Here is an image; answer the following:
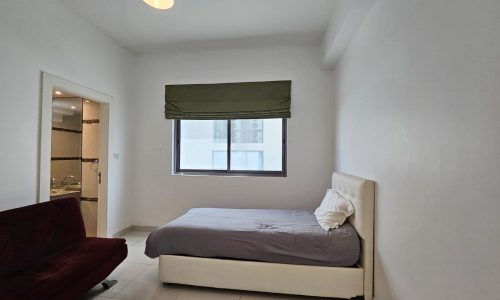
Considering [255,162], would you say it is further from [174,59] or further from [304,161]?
[174,59]

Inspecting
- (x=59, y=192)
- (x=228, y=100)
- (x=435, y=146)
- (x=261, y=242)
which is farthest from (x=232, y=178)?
(x=435, y=146)

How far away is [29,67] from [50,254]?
5.85 ft

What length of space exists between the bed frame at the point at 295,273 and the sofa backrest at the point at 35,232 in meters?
0.94

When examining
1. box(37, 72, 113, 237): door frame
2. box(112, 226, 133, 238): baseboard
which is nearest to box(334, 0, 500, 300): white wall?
box(37, 72, 113, 237): door frame

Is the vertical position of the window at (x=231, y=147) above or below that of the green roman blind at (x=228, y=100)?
below

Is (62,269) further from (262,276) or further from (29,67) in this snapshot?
(29,67)

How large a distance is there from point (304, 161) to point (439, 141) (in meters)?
2.42

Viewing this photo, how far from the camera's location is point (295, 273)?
211 cm

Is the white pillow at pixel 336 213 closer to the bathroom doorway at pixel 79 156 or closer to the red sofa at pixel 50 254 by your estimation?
the red sofa at pixel 50 254

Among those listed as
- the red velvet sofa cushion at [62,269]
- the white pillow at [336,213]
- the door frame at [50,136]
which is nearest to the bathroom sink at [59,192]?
the door frame at [50,136]

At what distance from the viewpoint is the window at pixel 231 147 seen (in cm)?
377

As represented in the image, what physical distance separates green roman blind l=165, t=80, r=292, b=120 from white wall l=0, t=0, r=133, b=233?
3.78 ft

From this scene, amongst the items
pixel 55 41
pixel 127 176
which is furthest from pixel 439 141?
pixel 127 176

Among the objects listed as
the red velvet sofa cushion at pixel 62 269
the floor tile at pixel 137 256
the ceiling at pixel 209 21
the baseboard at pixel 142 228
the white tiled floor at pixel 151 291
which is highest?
the ceiling at pixel 209 21
